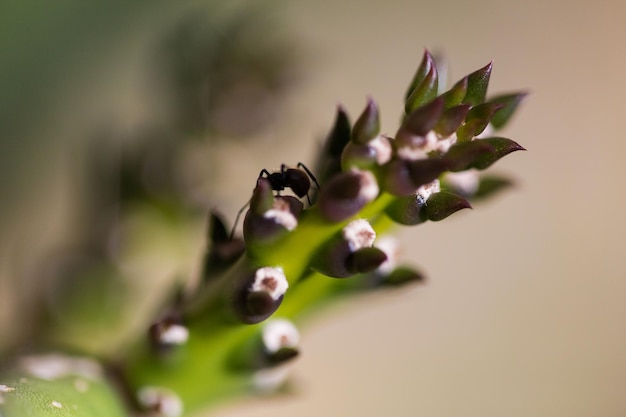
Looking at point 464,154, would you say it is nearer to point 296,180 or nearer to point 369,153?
point 369,153

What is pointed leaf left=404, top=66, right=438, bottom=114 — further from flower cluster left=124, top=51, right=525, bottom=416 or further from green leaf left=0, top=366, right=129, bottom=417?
green leaf left=0, top=366, right=129, bottom=417

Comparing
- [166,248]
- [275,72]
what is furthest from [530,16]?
[166,248]

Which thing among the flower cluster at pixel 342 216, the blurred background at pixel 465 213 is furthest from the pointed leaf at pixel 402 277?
the blurred background at pixel 465 213

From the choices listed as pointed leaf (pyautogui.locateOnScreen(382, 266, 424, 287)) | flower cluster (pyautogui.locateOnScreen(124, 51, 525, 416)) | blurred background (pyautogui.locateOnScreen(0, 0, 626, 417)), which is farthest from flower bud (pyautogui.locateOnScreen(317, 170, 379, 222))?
blurred background (pyautogui.locateOnScreen(0, 0, 626, 417))

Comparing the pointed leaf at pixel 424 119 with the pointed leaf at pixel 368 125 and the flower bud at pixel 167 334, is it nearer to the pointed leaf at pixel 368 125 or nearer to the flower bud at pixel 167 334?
the pointed leaf at pixel 368 125

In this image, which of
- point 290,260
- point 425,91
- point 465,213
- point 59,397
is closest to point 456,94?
point 425,91
